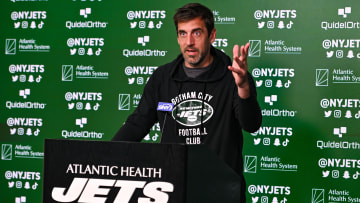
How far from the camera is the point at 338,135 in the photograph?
135 inches

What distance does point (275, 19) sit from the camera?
3578 mm

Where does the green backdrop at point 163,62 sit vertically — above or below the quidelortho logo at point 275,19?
below

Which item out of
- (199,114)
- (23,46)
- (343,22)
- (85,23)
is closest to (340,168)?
(343,22)

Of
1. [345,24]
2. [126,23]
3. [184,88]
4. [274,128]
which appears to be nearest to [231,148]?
[184,88]

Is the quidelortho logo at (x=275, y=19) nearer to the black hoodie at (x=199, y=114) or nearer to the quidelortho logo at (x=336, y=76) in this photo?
the quidelortho logo at (x=336, y=76)

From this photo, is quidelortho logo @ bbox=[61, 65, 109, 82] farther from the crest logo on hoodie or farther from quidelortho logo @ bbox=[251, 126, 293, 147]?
the crest logo on hoodie

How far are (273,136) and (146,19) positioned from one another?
4.16 feet

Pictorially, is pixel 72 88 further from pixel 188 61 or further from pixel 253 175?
pixel 188 61

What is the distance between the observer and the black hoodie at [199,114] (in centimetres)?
223

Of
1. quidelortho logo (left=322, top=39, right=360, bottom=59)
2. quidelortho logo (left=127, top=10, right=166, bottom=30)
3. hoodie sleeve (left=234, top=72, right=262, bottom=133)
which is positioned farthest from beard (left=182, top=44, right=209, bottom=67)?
quidelortho logo (left=127, top=10, right=166, bottom=30)

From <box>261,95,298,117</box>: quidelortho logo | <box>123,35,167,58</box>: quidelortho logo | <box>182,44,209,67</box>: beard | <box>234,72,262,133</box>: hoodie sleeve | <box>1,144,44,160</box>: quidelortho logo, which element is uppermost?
<box>123,35,167,58</box>: quidelortho logo

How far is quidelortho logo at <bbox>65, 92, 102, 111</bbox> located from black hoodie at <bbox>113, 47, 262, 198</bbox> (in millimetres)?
1613

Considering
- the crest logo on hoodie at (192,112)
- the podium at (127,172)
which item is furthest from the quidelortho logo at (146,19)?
the podium at (127,172)

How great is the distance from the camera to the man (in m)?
2.24
